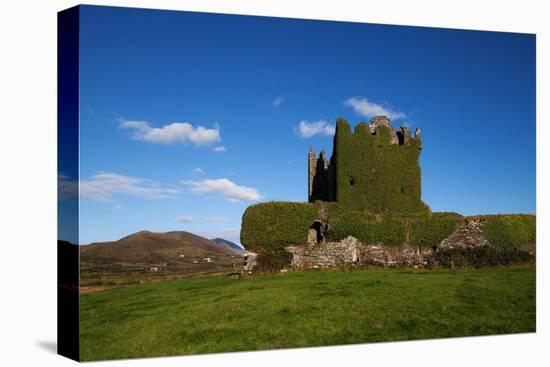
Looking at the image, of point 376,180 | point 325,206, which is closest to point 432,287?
point 325,206

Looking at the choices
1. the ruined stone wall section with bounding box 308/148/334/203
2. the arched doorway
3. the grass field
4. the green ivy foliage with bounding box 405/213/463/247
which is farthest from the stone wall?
the ruined stone wall section with bounding box 308/148/334/203

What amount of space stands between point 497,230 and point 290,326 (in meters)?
12.7

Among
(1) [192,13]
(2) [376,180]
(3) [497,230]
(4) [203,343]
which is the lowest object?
(4) [203,343]

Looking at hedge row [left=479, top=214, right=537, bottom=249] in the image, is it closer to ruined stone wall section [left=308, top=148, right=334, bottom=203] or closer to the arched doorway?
the arched doorway

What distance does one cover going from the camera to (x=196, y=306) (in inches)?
601

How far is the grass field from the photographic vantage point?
516 inches

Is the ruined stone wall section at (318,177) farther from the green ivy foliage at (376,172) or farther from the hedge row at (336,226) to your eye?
the hedge row at (336,226)

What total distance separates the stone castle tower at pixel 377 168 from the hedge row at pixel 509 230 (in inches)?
144

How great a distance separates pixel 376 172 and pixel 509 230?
6501mm

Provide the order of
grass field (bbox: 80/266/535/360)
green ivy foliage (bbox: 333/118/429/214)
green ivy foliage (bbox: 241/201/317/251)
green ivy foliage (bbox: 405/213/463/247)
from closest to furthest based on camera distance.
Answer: grass field (bbox: 80/266/535/360)
green ivy foliage (bbox: 241/201/317/251)
green ivy foliage (bbox: 405/213/463/247)
green ivy foliage (bbox: 333/118/429/214)

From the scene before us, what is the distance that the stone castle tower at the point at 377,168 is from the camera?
2612 centimetres

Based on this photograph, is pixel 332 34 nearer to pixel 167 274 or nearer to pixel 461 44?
pixel 461 44

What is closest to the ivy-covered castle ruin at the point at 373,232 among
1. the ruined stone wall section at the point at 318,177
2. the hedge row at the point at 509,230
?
the hedge row at the point at 509,230

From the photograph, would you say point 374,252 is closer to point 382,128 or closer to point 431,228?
point 431,228
